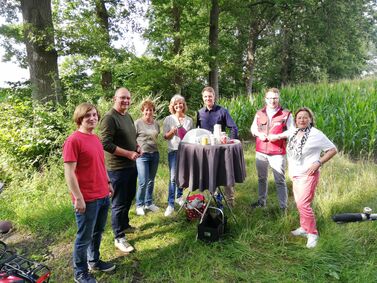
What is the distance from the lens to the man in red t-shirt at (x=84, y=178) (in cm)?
238

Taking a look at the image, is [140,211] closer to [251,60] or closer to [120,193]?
[120,193]

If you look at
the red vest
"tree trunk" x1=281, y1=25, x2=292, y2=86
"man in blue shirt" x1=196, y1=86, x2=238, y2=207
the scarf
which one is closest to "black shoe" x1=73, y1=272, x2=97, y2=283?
"man in blue shirt" x1=196, y1=86, x2=238, y2=207

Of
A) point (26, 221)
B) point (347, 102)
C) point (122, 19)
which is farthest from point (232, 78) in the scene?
point (26, 221)

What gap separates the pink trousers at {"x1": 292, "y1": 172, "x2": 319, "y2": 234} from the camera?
10.4 ft

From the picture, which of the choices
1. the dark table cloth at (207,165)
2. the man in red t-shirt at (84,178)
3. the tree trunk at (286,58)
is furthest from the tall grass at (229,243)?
the tree trunk at (286,58)

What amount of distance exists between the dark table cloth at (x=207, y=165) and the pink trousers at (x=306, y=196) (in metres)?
0.71

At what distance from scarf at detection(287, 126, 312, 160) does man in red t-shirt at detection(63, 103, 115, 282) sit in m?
2.06

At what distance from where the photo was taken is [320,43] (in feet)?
64.5

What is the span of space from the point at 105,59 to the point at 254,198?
4997 millimetres

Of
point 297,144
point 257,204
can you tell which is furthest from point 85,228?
point 257,204

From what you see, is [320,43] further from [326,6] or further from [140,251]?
[140,251]

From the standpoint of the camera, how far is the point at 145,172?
13.1 feet

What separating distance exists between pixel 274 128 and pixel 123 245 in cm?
238

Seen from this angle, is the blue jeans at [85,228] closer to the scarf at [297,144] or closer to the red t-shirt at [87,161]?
the red t-shirt at [87,161]
